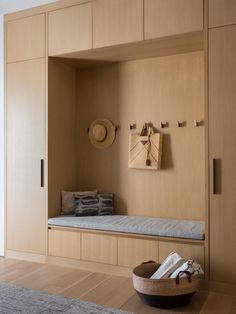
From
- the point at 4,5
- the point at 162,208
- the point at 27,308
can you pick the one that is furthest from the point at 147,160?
the point at 4,5

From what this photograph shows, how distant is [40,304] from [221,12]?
2.75 meters

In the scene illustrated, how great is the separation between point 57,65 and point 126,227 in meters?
1.94

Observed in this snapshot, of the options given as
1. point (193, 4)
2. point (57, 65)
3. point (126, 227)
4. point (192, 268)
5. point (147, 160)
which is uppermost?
point (193, 4)

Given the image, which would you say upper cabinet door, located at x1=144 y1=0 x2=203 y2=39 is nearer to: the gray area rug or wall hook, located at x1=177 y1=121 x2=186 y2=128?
wall hook, located at x1=177 y1=121 x2=186 y2=128

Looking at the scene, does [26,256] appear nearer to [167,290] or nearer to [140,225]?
[140,225]

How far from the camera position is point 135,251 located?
10.4 feet

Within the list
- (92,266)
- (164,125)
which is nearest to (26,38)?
(164,125)

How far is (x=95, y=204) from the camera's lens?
3742mm

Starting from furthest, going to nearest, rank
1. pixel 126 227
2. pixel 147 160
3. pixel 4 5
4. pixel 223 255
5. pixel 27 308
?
pixel 4 5
pixel 147 160
pixel 126 227
pixel 223 255
pixel 27 308

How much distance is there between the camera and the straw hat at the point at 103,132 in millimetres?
3929

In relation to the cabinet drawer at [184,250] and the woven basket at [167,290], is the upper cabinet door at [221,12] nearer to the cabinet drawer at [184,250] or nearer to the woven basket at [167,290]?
the cabinet drawer at [184,250]

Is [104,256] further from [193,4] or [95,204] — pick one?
[193,4]

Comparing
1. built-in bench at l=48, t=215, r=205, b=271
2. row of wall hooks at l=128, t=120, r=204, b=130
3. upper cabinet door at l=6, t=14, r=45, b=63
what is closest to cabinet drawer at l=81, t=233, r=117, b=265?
built-in bench at l=48, t=215, r=205, b=271

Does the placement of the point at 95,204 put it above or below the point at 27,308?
above
